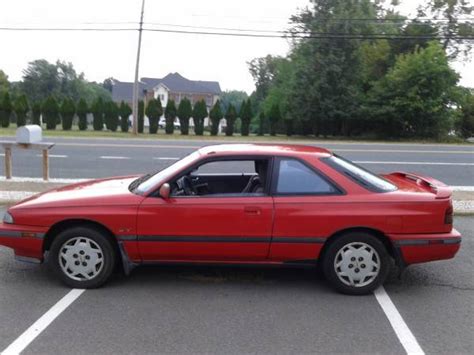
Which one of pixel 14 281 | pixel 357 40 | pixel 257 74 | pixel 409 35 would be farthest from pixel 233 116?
pixel 257 74

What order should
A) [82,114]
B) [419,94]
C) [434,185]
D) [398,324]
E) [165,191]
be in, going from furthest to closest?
[82,114] → [419,94] → [434,185] → [165,191] → [398,324]

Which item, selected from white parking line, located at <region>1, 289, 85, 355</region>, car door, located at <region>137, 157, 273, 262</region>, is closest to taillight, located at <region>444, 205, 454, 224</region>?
car door, located at <region>137, 157, 273, 262</region>

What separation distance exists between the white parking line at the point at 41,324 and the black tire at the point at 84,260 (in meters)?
0.11

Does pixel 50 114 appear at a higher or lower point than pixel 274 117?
lower

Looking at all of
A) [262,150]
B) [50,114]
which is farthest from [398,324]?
[50,114]

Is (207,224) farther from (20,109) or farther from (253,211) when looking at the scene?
(20,109)

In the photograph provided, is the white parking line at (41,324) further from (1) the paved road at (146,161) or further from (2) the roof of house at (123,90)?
(2) the roof of house at (123,90)

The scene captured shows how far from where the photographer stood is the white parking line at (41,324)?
11.4 ft

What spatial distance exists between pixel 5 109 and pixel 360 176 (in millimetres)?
33361

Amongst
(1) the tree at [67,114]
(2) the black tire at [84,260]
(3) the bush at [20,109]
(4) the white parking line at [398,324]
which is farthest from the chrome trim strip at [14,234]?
(3) the bush at [20,109]

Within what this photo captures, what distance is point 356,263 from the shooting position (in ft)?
15.0

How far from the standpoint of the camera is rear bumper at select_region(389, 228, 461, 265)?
4.54m

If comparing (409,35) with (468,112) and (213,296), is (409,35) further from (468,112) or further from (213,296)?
(213,296)

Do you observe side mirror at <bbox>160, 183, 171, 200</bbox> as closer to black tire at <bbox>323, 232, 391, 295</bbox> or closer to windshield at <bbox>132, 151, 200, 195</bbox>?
windshield at <bbox>132, 151, 200, 195</bbox>
